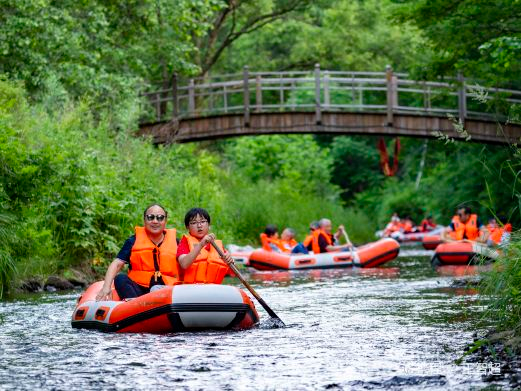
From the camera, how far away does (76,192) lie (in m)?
16.5

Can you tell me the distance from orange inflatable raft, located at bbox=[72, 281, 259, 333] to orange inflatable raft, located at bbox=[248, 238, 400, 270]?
10714 millimetres

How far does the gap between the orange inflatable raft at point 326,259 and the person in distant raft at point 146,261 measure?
408 inches

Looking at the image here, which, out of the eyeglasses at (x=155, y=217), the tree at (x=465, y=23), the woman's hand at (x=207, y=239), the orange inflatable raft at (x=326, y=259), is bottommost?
the orange inflatable raft at (x=326, y=259)

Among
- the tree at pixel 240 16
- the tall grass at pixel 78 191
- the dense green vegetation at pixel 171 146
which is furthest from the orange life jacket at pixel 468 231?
the tree at pixel 240 16

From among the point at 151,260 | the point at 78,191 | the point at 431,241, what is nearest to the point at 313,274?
the point at 78,191

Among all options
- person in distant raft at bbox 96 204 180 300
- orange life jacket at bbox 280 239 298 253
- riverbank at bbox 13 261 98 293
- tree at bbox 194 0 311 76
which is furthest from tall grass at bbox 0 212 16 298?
tree at bbox 194 0 311 76

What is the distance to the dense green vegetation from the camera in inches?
602

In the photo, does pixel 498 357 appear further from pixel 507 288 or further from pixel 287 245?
pixel 287 245

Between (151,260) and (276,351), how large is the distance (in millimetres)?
2228

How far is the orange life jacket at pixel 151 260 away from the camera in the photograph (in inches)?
408

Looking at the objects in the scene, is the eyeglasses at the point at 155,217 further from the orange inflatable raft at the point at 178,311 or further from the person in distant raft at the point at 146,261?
the orange inflatable raft at the point at 178,311

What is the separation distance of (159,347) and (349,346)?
1.53 meters

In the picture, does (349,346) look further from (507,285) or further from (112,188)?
(112,188)

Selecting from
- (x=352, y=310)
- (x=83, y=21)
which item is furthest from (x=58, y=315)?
(x=83, y=21)
